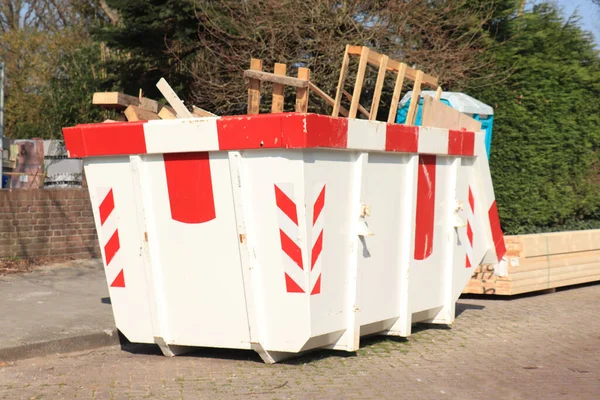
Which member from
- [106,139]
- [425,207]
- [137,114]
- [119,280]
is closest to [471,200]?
[425,207]

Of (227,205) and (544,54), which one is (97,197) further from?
(544,54)

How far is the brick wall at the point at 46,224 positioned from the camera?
11016mm

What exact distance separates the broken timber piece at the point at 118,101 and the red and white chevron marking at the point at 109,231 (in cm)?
71

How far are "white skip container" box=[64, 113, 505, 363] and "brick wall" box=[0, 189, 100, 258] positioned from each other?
16.1 ft

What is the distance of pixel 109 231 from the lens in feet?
21.5

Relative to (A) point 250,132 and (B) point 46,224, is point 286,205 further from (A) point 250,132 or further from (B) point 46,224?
(B) point 46,224

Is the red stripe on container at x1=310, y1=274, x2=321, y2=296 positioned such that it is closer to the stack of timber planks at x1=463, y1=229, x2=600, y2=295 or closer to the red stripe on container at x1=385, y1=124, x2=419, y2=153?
the red stripe on container at x1=385, y1=124, x2=419, y2=153

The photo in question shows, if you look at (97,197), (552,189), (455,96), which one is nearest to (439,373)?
(97,197)

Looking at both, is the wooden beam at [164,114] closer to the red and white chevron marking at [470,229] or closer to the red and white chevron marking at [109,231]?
the red and white chevron marking at [109,231]

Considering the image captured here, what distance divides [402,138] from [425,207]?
804 millimetres

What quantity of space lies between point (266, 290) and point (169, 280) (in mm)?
858

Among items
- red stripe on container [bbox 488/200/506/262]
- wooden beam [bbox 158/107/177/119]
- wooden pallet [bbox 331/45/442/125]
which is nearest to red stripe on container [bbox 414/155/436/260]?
wooden pallet [bbox 331/45/442/125]

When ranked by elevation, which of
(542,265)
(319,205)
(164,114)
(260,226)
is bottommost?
(542,265)

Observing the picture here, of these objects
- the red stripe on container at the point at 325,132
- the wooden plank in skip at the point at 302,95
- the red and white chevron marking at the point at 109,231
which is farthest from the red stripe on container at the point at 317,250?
the red and white chevron marking at the point at 109,231
